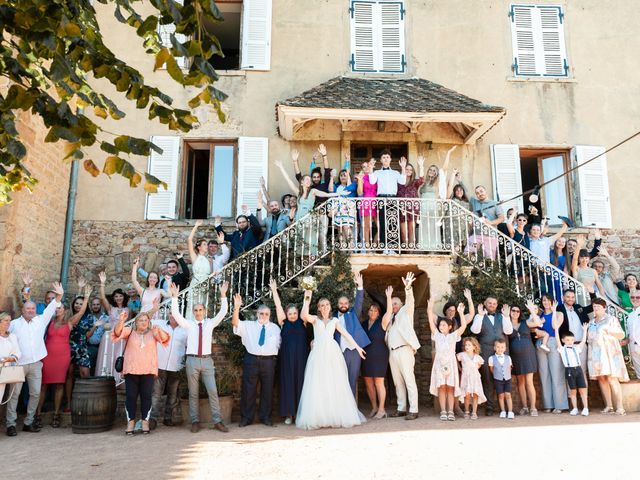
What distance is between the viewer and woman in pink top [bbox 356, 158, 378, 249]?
353 inches

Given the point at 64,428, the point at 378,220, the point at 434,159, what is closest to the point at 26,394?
the point at 64,428

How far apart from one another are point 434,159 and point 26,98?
28.1 ft

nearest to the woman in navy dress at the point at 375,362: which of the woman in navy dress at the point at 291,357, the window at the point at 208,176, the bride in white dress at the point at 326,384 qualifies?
the bride in white dress at the point at 326,384

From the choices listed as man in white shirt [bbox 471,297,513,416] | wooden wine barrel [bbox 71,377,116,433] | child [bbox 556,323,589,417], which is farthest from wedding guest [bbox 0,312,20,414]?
child [bbox 556,323,589,417]

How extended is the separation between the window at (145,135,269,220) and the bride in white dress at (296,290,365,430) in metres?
3.87

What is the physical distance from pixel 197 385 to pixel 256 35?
730 centimetres

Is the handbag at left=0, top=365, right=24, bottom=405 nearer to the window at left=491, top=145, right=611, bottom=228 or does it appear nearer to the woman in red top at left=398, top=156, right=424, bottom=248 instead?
the woman in red top at left=398, top=156, right=424, bottom=248

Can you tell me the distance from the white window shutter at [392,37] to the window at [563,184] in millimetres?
2619

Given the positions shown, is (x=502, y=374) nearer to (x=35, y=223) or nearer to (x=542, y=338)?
(x=542, y=338)

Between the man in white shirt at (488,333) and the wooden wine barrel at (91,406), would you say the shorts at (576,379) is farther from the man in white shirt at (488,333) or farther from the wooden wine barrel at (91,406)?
the wooden wine barrel at (91,406)

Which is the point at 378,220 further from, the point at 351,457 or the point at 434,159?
the point at 351,457

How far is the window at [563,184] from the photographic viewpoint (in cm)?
1088

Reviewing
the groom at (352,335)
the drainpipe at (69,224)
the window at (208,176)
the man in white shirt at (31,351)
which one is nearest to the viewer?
the man in white shirt at (31,351)

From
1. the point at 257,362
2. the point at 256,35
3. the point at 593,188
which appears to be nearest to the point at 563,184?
the point at 593,188
